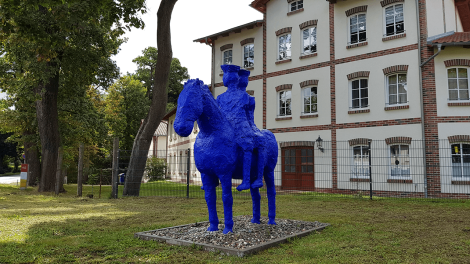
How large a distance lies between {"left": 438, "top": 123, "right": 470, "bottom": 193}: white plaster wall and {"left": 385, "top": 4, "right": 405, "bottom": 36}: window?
4954mm

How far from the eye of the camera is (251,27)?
22.5m

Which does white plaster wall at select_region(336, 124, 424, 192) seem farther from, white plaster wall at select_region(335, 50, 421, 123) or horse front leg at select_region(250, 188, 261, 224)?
horse front leg at select_region(250, 188, 261, 224)

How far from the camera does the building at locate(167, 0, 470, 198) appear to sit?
1566 centimetres

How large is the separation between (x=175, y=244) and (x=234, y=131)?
205cm

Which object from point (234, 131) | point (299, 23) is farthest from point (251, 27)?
point (234, 131)

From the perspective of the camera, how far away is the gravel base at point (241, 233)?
5.61 metres

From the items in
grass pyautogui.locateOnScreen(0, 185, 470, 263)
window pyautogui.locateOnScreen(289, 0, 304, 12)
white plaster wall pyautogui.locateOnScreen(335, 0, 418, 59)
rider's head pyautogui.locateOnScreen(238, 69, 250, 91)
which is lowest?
grass pyautogui.locateOnScreen(0, 185, 470, 263)

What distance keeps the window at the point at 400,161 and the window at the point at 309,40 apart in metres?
7.00

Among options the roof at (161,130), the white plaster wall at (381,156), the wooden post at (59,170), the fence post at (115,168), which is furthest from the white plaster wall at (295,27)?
the roof at (161,130)

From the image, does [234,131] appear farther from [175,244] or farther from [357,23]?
[357,23]

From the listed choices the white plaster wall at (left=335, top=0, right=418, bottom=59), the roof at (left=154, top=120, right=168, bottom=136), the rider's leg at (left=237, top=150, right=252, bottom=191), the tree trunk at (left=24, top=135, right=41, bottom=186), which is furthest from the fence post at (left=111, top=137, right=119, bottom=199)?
the roof at (left=154, top=120, right=168, bottom=136)

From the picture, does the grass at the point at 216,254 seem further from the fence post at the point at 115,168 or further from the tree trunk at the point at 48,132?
the tree trunk at the point at 48,132

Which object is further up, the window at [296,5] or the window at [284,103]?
the window at [296,5]

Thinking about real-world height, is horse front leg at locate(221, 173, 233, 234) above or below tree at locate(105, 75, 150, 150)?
below
